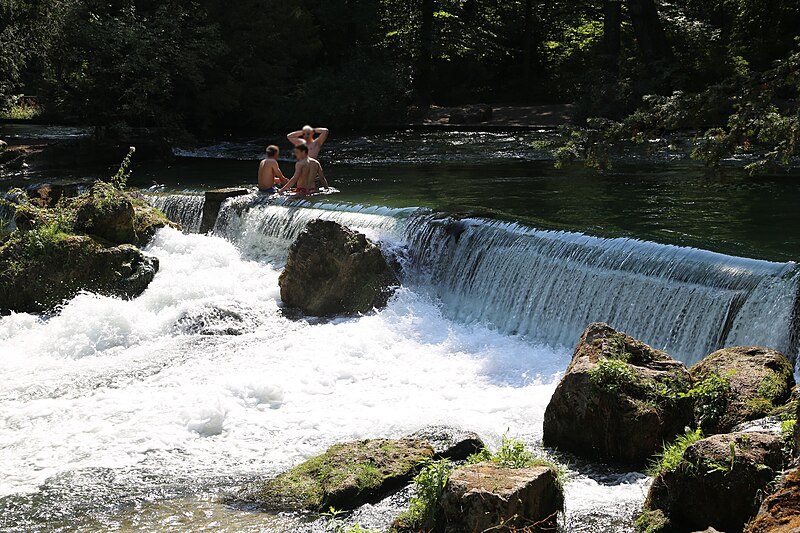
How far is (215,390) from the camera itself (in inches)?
342

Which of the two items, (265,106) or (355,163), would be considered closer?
(355,163)

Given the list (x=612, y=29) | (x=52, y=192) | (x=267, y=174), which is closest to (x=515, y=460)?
(x=267, y=174)

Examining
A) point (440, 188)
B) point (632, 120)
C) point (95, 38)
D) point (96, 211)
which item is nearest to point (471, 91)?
point (95, 38)

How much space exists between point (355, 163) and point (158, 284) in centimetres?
804

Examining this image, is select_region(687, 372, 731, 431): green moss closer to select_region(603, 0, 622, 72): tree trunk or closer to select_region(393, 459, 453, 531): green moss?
select_region(393, 459, 453, 531): green moss

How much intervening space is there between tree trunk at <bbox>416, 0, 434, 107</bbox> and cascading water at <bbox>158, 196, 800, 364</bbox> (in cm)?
1506

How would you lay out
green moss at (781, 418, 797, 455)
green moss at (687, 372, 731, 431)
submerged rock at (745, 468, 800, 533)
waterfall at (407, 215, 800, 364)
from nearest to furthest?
submerged rock at (745, 468, 800, 533), green moss at (781, 418, 797, 455), green moss at (687, 372, 731, 431), waterfall at (407, 215, 800, 364)

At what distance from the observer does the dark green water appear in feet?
36.8

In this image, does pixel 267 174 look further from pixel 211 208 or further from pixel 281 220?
pixel 281 220

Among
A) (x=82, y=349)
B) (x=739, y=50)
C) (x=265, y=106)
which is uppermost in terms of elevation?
(x=739, y=50)

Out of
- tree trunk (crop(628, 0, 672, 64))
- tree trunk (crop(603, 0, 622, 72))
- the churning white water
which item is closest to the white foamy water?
the churning white water

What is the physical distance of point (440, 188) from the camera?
15812mm

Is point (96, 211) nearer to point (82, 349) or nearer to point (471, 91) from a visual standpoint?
point (82, 349)

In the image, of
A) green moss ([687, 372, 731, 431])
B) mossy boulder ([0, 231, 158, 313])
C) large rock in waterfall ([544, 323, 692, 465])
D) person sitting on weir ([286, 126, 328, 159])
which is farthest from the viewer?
person sitting on weir ([286, 126, 328, 159])
